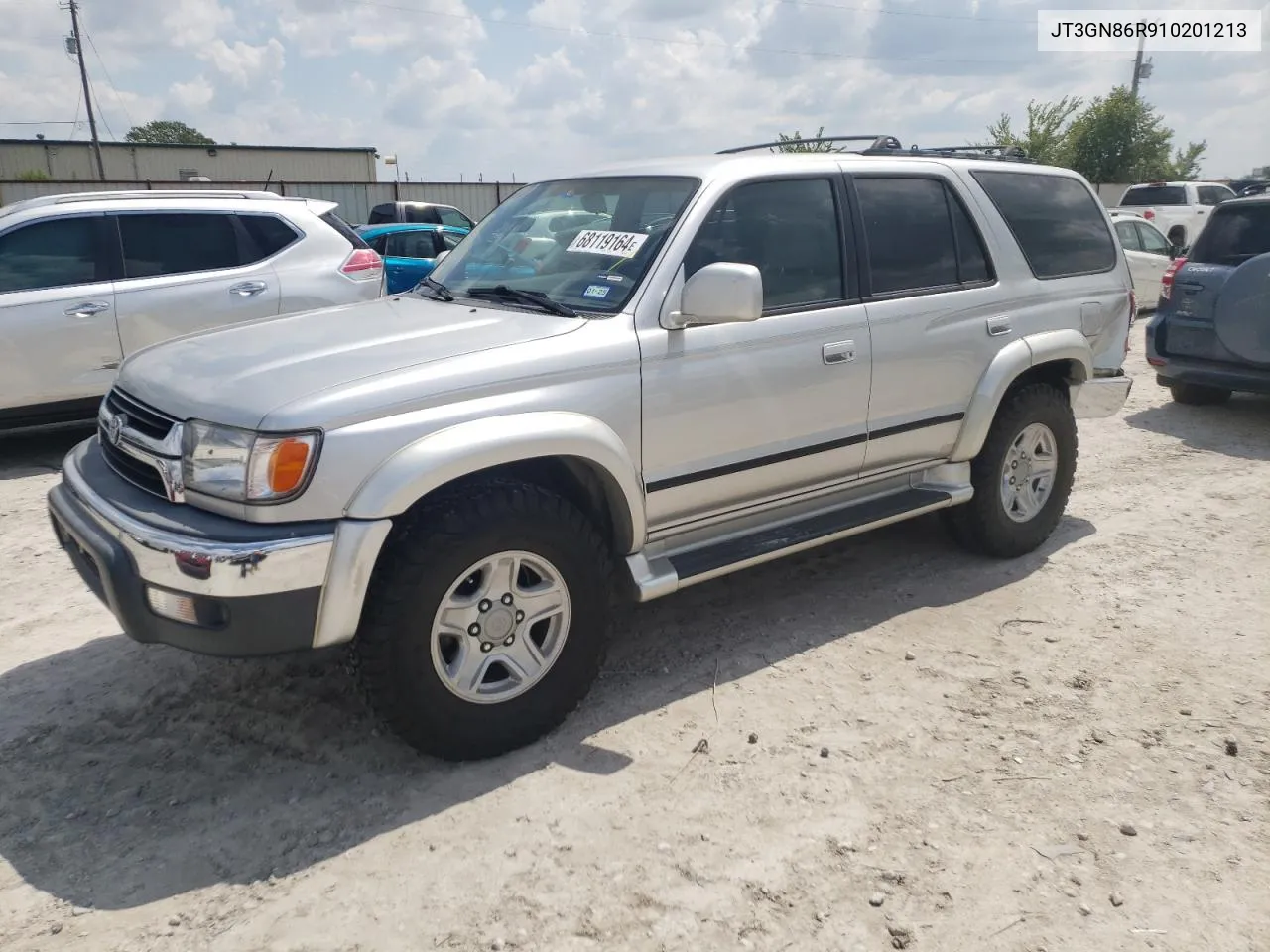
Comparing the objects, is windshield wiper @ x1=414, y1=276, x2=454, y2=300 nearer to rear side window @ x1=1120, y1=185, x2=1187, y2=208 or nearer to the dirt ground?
the dirt ground

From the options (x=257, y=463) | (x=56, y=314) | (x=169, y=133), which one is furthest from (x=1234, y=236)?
(x=169, y=133)

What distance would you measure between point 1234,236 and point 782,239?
5.79m

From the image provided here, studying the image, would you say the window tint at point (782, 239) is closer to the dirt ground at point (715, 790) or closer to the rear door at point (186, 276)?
the dirt ground at point (715, 790)

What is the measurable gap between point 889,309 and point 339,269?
4.75 meters

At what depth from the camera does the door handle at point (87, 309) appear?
6.61 meters

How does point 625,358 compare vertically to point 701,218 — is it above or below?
below

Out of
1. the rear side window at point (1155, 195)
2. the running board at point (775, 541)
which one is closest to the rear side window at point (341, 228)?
the running board at point (775, 541)

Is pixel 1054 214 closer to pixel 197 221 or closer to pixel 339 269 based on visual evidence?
pixel 339 269

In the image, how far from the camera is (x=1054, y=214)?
5.03m

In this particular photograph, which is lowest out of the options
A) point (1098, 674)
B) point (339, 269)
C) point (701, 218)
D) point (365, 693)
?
point (1098, 674)

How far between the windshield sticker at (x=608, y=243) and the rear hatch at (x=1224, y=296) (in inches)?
215

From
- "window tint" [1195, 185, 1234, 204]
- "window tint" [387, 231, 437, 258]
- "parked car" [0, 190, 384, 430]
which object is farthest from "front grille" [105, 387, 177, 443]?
"window tint" [1195, 185, 1234, 204]

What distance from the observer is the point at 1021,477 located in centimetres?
498

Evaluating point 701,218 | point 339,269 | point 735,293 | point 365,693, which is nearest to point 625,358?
point 735,293
